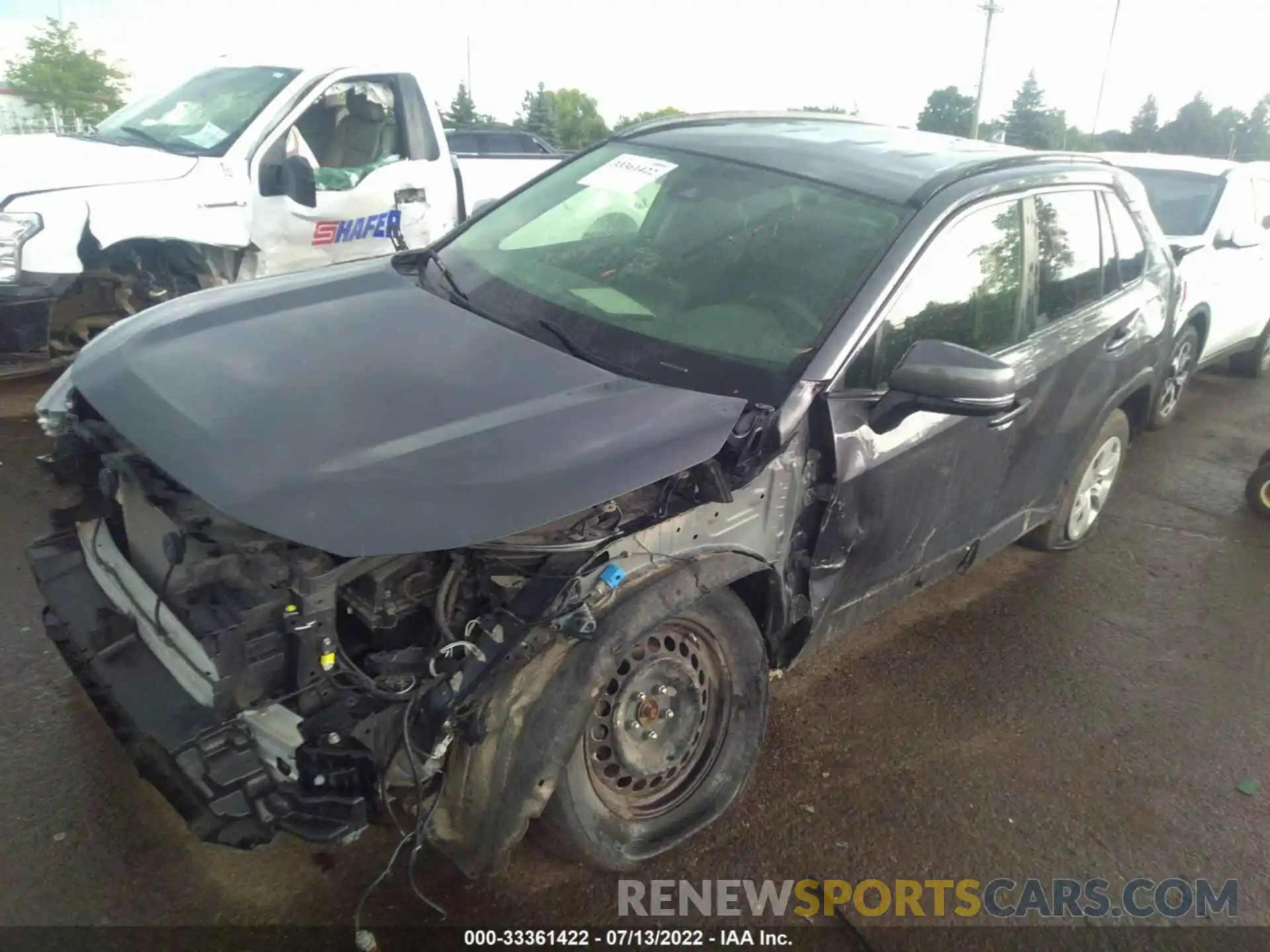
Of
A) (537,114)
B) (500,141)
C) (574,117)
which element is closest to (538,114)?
(537,114)

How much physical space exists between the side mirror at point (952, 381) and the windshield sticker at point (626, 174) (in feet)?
4.52

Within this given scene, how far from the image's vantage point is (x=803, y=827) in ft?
9.34

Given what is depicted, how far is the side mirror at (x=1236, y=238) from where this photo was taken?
20.3 feet

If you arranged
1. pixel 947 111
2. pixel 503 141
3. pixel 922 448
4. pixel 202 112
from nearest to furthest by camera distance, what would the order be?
1. pixel 922 448
2. pixel 202 112
3. pixel 503 141
4. pixel 947 111

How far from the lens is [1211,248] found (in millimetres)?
6367

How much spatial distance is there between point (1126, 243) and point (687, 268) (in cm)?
227

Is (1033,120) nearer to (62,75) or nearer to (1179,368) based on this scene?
(62,75)

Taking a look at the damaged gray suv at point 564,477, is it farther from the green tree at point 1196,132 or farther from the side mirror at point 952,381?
the green tree at point 1196,132

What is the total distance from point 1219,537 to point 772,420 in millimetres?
3988

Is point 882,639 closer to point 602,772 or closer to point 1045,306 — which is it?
point 1045,306

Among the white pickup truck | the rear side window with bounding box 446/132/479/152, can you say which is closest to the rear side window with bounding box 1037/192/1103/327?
the white pickup truck

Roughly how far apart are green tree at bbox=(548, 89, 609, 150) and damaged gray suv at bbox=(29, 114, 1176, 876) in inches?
1638

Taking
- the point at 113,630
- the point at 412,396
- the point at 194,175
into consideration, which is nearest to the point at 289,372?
the point at 412,396

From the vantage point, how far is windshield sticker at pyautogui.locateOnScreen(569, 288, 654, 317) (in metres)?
2.92
